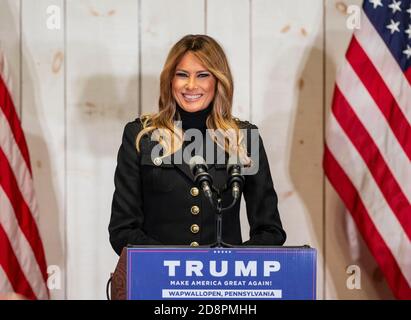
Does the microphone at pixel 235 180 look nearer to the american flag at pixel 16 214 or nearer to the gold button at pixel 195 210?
the gold button at pixel 195 210

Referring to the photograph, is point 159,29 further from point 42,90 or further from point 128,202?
point 128,202

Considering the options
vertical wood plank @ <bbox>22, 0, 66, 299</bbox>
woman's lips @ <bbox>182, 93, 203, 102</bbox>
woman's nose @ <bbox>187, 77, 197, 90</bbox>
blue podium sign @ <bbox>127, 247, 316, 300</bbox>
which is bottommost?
blue podium sign @ <bbox>127, 247, 316, 300</bbox>

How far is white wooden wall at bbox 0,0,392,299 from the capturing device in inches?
149

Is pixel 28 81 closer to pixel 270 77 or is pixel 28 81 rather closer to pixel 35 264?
pixel 35 264

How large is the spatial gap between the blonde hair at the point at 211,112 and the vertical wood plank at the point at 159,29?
2.75 feet

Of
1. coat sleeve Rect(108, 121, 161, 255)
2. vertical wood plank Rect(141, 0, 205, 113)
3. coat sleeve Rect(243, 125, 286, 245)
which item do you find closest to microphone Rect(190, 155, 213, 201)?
coat sleeve Rect(108, 121, 161, 255)

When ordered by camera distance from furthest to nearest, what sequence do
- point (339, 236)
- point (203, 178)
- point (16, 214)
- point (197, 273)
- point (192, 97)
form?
point (339, 236)
point (16, 214)
point (192, 97)
point (203, 178)
point (197, 273)

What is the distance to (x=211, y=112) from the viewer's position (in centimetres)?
298

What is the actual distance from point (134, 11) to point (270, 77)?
0.62 meters

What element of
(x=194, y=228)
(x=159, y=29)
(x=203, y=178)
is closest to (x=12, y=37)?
(x=159, y=29)

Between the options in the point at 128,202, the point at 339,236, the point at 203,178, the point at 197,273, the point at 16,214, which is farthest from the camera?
the point at 339,236

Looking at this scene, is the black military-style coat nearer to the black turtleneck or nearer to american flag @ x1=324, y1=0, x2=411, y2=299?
the black turtleneck

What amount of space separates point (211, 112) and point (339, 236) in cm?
116

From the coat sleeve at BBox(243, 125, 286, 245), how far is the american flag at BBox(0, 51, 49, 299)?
1.03 metres
